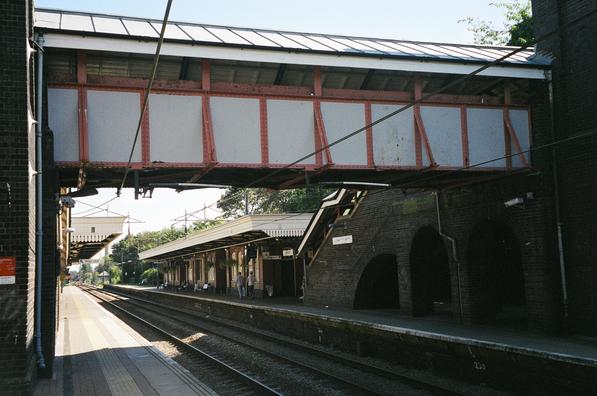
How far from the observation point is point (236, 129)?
1087 centimetres

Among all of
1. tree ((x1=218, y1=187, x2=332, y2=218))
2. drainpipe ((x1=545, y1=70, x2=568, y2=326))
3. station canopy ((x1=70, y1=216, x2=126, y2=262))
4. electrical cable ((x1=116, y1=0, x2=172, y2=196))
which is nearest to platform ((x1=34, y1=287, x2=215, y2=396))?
electrical cable ((x1=116, y1=0, x2=172, y2=196))

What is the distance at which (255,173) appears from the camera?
38.7ft

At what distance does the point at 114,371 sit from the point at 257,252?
68.9 feet

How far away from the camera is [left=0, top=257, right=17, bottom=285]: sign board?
7902 mm

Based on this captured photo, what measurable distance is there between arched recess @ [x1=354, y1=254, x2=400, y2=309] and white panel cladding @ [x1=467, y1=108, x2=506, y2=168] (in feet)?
22.2

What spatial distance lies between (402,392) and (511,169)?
528 cm

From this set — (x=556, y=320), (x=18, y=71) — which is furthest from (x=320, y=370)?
(x=18, y=71)

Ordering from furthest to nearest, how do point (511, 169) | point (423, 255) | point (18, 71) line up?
point (423, 255) → point (511, 169) → point (18, 71)

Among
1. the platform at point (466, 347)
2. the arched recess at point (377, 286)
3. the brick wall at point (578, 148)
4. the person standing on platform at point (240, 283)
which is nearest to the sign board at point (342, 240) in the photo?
the arched recess at point (377, 286)

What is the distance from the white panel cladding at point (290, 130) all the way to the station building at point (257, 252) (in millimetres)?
13776

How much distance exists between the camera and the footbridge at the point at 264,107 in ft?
32.9

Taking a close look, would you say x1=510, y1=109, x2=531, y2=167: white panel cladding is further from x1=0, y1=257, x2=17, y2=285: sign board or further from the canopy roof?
x1=0, y1=257, x2=17, y2=285: sign board

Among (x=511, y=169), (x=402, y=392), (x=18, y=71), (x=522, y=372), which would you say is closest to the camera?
(x=18, y=71)

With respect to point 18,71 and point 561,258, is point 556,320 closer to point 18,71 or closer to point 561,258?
point 561,258
